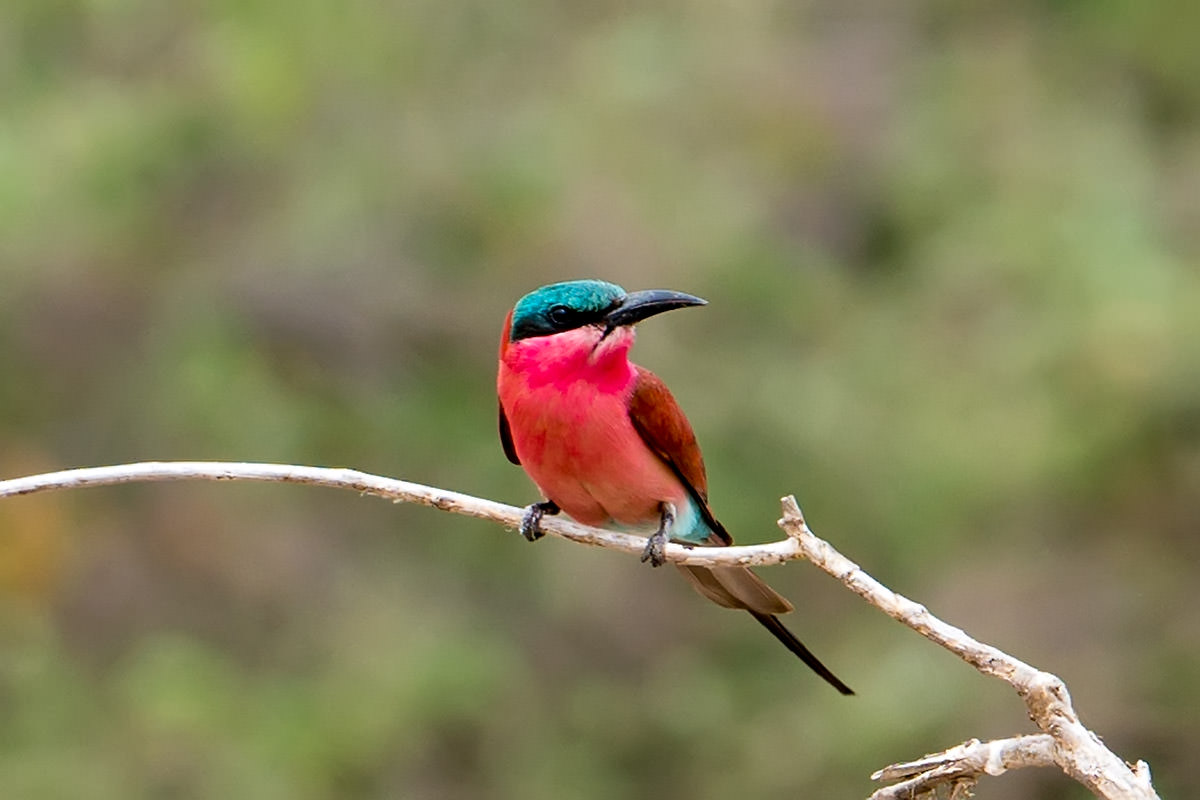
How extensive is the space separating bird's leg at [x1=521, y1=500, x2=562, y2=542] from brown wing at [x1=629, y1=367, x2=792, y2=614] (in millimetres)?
231

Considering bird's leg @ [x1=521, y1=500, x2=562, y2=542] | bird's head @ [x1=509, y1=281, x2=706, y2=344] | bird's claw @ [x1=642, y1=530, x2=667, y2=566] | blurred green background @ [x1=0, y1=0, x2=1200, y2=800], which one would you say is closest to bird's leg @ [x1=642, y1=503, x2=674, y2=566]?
bird's claw @ [x1=642, y1=530, x2=667, y2=566]

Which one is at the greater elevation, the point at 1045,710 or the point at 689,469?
the point at 689,469

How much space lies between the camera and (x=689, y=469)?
116 inches

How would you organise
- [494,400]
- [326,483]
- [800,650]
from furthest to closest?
[494,400], [800,650], [326,483]

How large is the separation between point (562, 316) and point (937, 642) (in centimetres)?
114

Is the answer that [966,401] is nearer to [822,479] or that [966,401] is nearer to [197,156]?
[822,479]

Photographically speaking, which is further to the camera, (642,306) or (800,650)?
(642,306)

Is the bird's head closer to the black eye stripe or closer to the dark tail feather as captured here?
the black eye stripe

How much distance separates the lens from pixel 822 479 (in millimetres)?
5559

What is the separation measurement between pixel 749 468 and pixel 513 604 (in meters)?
1.17

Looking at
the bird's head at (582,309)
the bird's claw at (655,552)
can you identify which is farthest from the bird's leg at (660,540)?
the bird's head at (582,309)

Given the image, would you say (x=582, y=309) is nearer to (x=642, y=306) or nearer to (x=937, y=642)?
(x=642, y=306)

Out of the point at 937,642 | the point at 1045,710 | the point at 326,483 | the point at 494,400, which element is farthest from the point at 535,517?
the point at 494,400

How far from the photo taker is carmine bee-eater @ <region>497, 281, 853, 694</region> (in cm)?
272
